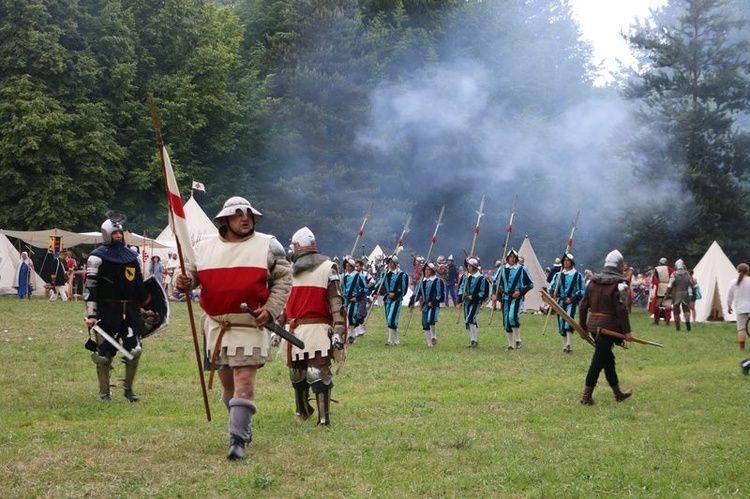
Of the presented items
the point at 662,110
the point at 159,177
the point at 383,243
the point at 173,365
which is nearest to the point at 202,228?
the point at 159,177

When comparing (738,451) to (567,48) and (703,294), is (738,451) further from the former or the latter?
(567,48)

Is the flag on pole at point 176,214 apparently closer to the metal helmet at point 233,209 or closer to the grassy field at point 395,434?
the metal helmet at point 233,209

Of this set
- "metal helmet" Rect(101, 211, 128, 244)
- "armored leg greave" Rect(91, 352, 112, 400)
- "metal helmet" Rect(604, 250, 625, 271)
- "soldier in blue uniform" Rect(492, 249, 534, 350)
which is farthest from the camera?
"soldier in blue uniform" Rect(492, 249, 534, 350)

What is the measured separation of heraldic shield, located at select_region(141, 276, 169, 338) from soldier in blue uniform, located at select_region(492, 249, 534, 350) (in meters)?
9.46

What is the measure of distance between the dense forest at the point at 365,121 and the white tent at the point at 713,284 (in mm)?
4387

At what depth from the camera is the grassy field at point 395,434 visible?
6816 millimetres

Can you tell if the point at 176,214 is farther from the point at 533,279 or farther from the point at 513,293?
the point at 533,279

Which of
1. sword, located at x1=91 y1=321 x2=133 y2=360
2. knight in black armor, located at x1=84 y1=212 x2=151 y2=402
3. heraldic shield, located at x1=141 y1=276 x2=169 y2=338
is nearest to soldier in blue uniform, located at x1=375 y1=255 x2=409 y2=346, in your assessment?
heraldic shield, located at x1=141 y1=276 x2=169 y2=338

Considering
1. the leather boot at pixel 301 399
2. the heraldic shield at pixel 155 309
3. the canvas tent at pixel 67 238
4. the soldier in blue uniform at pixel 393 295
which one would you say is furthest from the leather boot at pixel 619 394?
the canvas tent at pixel 67 238

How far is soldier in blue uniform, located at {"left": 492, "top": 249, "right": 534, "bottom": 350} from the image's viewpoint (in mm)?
19266

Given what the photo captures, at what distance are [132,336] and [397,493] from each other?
5056 millimetres

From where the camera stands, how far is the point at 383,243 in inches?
1788

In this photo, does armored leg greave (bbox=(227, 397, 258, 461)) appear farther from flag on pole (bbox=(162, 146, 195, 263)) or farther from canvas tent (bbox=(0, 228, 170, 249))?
canvas tent (bbox=(0, 228, 170, 249))

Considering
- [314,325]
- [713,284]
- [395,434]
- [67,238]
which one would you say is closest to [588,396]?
[395,434]
